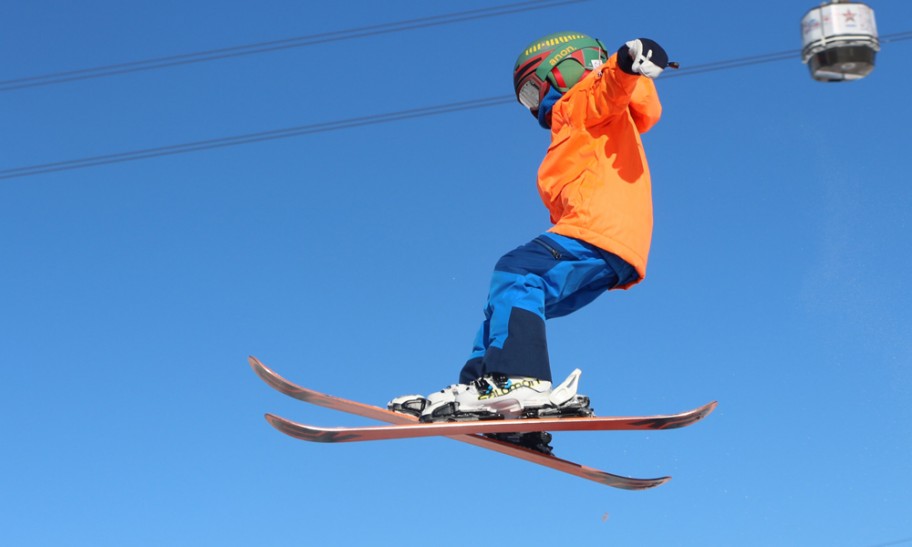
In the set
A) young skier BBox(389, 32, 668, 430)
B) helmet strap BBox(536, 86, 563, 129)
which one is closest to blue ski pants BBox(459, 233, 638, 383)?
young skier BBox(389, 32, 668, 430)

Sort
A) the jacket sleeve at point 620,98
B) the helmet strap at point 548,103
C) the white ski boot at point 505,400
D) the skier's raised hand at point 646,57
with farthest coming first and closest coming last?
1. the helmet strap at point 548,103
2. the white ski boot at point 505,400
3. the jacket sleeve at point 620,98
4. the skier's raised hand at point 646,57

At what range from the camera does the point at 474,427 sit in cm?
672

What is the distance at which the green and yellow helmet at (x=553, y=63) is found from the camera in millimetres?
7402

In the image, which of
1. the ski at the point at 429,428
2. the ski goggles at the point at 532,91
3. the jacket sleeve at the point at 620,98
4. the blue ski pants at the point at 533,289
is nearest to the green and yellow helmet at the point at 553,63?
the ski goggles at the point at 532,91

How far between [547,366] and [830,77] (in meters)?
2.04

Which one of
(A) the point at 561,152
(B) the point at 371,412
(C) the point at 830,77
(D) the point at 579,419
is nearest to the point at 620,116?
(A) the point at 561,152

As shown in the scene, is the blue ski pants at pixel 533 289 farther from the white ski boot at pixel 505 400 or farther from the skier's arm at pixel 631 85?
the skier's arm at pixel 631 85

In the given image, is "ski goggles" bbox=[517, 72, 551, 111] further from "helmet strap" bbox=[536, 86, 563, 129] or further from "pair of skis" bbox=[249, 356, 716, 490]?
"pair of skis" bbox=[249, 356, 716, 490]

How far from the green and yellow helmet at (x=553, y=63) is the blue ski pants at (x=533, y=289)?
3.18 ft

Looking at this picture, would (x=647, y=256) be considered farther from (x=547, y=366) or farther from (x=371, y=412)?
(x=371, y=412)

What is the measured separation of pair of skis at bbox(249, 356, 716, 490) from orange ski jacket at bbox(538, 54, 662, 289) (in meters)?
0.79

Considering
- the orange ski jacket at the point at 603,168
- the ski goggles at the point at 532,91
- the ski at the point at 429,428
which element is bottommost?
the ski at the point at 429,428

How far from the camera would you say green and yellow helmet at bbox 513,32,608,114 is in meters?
7.40

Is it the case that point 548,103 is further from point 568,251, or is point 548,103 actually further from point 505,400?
point 505,400
